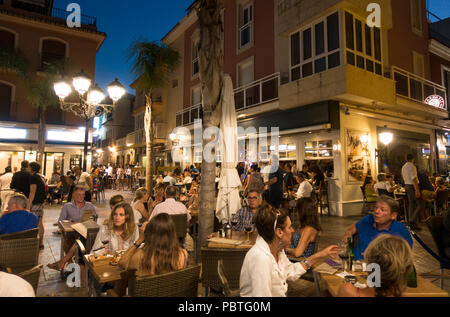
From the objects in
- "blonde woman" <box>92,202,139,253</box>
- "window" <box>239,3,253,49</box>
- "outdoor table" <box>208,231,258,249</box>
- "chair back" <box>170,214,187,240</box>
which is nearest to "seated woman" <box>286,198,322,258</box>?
"outdoor table" <box>208,231,258,249</box>

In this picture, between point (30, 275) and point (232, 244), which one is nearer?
point (30, 275)

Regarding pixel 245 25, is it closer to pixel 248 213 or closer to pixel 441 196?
pixel 441 196

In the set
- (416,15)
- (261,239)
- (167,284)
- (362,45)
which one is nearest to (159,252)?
(167,284)

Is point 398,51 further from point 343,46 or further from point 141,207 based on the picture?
point 141,207

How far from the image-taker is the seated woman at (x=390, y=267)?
1638mm

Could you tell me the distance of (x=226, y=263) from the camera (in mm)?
2771

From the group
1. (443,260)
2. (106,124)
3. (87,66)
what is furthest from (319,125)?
(106,124)

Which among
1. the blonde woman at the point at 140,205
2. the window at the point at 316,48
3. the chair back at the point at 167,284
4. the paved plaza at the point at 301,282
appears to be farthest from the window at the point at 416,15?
the chair back at the point at 167,284

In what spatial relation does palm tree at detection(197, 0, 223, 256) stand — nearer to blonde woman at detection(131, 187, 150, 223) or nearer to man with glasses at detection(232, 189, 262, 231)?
man with glasses at detection(232, 189, 262, 231)

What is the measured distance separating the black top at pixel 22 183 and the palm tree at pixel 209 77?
4685mm

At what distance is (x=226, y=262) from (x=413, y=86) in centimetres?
1456

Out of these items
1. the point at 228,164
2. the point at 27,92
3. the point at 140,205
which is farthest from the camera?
the point at 27,92

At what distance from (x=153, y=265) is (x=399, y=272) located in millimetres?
1886

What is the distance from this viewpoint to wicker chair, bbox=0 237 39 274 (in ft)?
9.87
